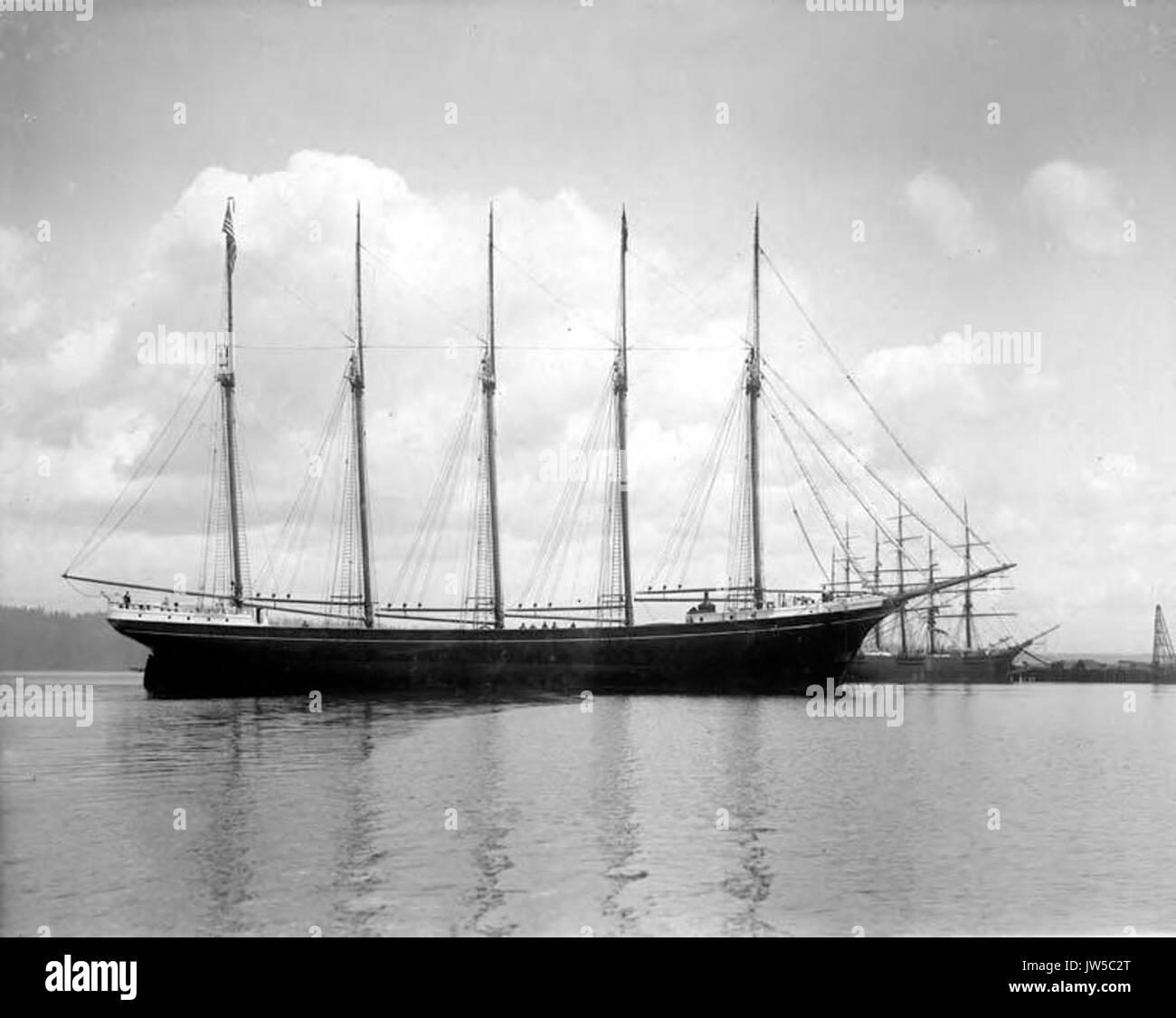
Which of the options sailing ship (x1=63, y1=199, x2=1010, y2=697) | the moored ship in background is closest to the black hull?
sailing ship (x1=63, y1=199, x2=1010, y2=697)

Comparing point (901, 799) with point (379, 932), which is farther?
point (901, 799)

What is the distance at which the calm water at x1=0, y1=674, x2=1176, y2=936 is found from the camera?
16141 mm

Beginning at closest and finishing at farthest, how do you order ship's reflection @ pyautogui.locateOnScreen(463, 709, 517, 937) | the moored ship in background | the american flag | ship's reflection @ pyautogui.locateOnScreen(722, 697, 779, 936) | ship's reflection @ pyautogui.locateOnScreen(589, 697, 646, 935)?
ship's reflection @ pyautogui.locateOnScreen(463, 709, 517, 937)
ship's reflection @ pyautogui.locateOnScreen(722, 697, 779, 936)
ship's reflection @ pyautogui.locateOnScreen(589, 697, 646, 935)
the american flag
the moored ship in background

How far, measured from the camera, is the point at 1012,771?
108 ft

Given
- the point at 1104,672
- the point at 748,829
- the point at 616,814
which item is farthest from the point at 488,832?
the point at 1104,672

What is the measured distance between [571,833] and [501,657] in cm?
3689

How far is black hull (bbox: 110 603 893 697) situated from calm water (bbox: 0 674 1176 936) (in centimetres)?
1564

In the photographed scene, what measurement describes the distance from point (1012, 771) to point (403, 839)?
65.0 ft

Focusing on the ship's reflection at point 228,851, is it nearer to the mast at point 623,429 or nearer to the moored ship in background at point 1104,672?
the mast at point 623,429

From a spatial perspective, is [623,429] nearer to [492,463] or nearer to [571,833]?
[492,463]

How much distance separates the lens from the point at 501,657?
57906mm

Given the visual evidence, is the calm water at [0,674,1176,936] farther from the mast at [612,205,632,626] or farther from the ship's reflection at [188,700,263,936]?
the mast at [612,205,632,626]
